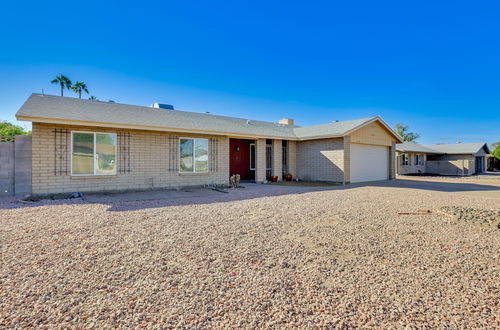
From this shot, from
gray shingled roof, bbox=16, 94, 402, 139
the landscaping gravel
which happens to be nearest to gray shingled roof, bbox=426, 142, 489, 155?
gray shingled roof, bbox=16, 94, 402, 139

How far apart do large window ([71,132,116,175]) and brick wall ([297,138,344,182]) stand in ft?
34.4

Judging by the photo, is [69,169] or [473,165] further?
[473,165]

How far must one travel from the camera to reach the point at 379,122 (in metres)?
14.9

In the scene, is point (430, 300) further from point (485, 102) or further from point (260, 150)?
point (485, 102)

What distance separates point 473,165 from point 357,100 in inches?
684

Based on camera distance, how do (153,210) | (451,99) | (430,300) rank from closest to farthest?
(430,300) → (153,210) → (451,99)

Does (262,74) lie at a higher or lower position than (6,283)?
higher

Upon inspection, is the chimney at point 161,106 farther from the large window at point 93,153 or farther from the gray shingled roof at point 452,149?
the gray shingled roof at point 452,149

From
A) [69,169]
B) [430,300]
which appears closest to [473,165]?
[430,300]

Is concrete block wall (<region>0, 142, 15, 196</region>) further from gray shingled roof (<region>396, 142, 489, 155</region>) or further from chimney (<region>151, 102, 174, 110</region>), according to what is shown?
gray shingled roof (<region>396, 142, 489, 155</region>)

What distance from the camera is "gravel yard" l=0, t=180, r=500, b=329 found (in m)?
2.01

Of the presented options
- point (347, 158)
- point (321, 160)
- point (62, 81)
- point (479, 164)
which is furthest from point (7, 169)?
point (479, 164)

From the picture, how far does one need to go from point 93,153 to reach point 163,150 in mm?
2536

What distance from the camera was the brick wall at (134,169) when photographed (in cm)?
803
